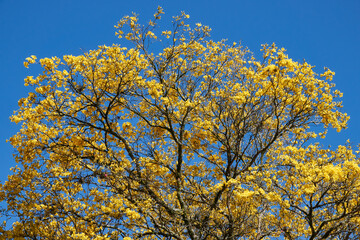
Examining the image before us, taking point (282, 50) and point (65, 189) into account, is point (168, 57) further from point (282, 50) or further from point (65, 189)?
point (65, 189)

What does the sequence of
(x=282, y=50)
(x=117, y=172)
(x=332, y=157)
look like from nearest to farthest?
(x=282, y=50) → (x=117, y=172) → (x=332, y=157)

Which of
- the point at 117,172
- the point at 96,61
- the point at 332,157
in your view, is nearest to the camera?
the point at 117,172

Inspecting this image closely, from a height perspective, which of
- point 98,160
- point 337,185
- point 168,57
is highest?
point 168,57

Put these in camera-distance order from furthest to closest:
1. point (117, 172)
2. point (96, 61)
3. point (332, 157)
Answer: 1. point (332, 157)
2. point (96, 61)
3. point (117, 172)

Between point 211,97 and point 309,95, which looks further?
point 211,97

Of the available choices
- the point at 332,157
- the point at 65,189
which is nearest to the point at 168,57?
the point at 65,189

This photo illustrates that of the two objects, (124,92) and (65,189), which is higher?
(124,92)

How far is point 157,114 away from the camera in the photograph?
10.5 metres

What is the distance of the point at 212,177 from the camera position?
10.5 meters

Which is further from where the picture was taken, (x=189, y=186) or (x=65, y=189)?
(x=189, y=186)

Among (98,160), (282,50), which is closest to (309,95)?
(282,50)

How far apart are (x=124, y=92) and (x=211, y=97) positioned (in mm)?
2750

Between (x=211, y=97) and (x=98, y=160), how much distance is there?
12.7ft

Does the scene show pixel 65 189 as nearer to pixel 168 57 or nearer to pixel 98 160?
pixel 98 160
